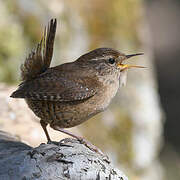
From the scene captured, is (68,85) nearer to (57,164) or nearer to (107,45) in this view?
(57,164)

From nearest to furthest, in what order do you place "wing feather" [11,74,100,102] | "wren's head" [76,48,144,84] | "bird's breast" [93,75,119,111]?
"wing feather" [11,74,100,102] → "bird's breast" [93,75,119,111] → "wren's head" [76,48,144,84]

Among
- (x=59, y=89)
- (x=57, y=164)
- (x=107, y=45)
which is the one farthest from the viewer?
(x=107, y=45)

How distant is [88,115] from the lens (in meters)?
3.59

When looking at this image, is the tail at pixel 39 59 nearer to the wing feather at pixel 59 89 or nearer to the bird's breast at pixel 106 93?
the wing feather at pixel 59 89

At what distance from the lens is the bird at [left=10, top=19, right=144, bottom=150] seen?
11.6 feet

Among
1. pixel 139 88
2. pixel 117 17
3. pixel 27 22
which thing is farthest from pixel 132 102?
pixel 27 22

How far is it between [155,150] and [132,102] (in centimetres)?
82

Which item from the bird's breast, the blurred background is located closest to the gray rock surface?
the bird's breast

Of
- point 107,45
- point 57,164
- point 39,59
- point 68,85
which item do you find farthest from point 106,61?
point 107,45

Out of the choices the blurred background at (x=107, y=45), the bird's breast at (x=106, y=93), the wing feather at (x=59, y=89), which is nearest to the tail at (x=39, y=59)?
the wing feather at (x=59, y=89)

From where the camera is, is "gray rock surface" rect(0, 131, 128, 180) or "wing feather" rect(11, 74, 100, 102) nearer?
"gray rock surface" rect(0, 131, 128, 180)

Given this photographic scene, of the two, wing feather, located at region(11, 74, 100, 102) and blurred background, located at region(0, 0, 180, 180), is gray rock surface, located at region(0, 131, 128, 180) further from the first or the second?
blurred background, located at region(0, 0, 180, 180)

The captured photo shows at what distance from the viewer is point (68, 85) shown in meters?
3.67

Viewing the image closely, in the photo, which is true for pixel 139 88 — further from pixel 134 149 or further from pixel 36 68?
pixel 36 68
